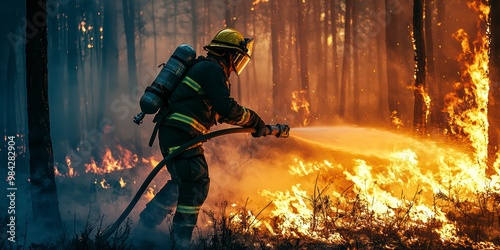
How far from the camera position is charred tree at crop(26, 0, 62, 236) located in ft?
19.2

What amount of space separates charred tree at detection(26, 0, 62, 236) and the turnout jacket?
7.72 feet

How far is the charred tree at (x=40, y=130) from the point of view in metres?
5.86

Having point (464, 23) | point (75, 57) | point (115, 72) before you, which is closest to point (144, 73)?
point (75, 57)

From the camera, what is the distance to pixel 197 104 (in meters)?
4.53

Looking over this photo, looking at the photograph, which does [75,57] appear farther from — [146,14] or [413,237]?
[413,237]

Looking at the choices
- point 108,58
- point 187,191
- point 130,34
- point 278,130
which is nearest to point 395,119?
point 278,130

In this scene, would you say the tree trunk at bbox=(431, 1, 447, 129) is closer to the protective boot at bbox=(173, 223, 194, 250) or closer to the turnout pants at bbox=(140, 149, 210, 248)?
the turnout pants at bbox=(140, 149, 210, 248)

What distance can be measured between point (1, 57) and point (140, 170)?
44.5 feet

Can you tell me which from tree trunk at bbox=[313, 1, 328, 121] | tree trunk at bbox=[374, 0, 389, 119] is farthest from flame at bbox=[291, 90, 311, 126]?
tree trunk at bbox=[374, 0, 389, 119]

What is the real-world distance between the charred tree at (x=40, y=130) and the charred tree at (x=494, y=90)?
7403 mm

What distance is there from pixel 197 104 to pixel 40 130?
2765 millimetres

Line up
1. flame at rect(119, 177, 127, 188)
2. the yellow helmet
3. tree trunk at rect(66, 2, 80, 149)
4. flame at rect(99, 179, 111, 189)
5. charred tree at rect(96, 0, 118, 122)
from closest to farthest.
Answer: the yellow helmet, flame at rect(119, 177, 127, 188), flame at rect(99, 179, 111, 189), charred tree at rect(96, 0, 118, 122), tree trunk at rect(66, 2, 80, 149)

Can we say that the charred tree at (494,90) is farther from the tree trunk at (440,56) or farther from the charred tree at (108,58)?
the charred tree at (108,58)

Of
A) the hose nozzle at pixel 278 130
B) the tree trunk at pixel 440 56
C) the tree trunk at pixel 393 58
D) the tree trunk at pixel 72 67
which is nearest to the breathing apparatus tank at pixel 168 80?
the hose nozzle at pixel 278 130
